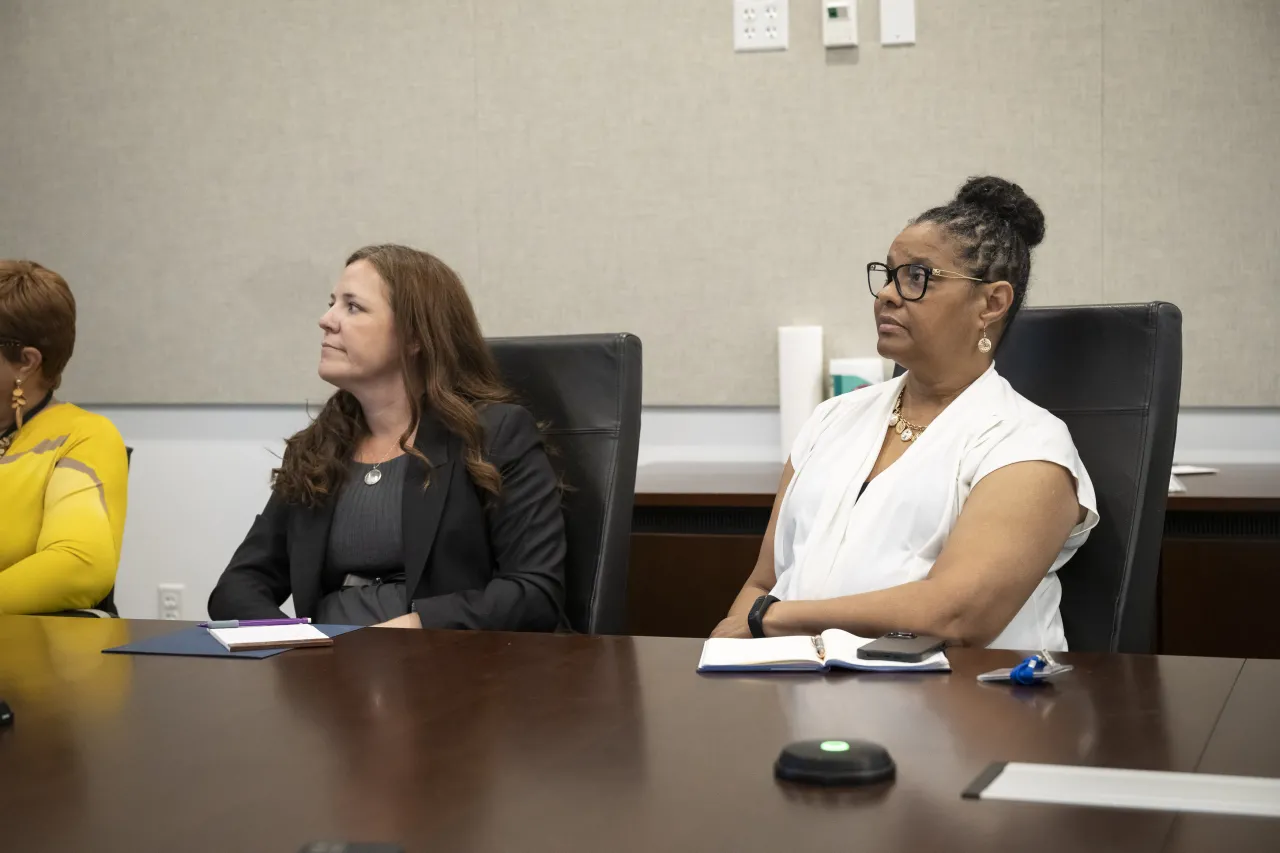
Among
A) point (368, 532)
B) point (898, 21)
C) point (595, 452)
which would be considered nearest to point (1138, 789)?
point (595, 452)

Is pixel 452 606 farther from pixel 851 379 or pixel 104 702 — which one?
pixel 851 379

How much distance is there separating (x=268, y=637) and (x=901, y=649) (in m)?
0.71

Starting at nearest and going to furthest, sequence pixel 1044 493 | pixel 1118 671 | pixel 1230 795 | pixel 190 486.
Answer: pixel 1230 795 → pixel 1118 671 → pixel 1044 493 → pixel 190 486

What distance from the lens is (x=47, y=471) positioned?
2.30 metres

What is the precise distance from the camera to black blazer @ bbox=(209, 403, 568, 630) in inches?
81.0

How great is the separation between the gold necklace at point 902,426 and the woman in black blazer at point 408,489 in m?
0.54

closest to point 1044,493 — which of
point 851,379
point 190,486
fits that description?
point 851,379

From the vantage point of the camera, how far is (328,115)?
145 inches

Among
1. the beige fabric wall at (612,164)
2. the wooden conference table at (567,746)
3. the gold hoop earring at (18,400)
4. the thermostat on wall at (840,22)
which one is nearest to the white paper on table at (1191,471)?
the beige fabric wall at (612,164)

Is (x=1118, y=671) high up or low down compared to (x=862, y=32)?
down

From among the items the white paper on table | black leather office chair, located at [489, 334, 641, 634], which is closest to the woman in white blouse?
black leather office chair, located at [489, 334, 641, 634]

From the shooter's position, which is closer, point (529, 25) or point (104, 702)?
point (104, 702)

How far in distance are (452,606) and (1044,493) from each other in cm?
88

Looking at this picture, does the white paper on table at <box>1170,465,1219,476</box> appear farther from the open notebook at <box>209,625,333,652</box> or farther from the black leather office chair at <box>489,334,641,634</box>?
the open notebook at <box>209,625,333,652</box>
